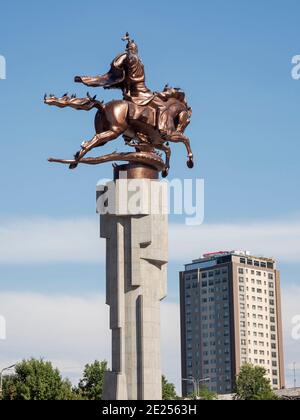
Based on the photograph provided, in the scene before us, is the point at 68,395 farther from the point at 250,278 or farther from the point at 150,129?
the point at 250,278

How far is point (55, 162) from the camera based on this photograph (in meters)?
38.0

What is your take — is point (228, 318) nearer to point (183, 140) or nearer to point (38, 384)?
point (38, 384)

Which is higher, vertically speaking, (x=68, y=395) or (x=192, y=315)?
(x=192, y=315)

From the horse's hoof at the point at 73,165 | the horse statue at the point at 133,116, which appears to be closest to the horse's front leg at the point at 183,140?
the horse statue at the point at 133,116

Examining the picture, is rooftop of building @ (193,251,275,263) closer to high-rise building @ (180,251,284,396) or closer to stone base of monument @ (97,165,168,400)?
high-rise building @ (180,251,284,396)

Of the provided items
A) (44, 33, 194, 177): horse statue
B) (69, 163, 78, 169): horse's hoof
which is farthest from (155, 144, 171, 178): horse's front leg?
(69, 163, 78, 169): horse's hoof

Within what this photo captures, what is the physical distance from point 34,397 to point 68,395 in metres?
1.94

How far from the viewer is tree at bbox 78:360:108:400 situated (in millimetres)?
61094

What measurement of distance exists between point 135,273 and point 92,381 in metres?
25.8

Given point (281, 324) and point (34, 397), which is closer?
point (34, 397)

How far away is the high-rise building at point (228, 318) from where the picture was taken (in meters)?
127
